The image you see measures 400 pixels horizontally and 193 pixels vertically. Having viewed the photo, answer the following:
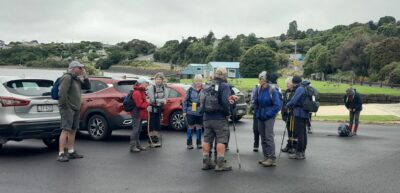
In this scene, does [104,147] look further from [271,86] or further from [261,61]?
[261,61]

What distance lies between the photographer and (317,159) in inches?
392

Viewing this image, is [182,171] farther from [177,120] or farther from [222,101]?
[177,120]

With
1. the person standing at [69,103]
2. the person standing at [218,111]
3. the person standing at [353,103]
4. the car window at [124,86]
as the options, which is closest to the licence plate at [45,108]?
the person standing at [69,103]

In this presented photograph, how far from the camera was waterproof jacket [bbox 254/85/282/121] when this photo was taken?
915cm

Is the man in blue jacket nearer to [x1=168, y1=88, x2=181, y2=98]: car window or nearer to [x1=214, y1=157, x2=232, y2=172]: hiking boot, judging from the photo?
[x1=214, y1=157, x2=232, y2=172]: hiking boot

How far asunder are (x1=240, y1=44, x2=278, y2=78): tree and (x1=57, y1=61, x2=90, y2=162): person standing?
90.3 m

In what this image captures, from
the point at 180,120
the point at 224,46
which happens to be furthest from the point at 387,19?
the point at 180,120

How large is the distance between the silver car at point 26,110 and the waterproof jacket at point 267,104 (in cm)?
440

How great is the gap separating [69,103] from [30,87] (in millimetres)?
1329

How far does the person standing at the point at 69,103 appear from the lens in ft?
30.4

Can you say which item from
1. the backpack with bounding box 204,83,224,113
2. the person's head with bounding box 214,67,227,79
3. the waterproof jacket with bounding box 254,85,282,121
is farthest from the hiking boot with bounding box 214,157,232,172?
the person's head with bounding box 214,67,227,79

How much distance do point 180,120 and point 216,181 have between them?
7141 millimetres

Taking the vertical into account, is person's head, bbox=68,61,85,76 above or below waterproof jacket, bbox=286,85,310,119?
above

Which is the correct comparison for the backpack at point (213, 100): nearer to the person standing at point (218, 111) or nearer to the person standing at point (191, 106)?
the person standing at point (218, 111)
